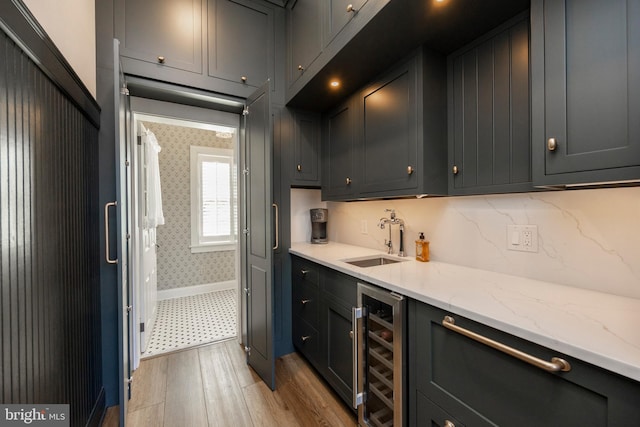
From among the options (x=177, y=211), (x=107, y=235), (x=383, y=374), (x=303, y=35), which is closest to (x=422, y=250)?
(x=383, y=374)

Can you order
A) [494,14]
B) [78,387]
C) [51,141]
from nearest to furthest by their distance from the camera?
[51,141]
[494,14]
[78,387]

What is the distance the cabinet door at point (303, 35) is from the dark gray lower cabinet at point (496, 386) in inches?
72.0

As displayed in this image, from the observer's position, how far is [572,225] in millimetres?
1186

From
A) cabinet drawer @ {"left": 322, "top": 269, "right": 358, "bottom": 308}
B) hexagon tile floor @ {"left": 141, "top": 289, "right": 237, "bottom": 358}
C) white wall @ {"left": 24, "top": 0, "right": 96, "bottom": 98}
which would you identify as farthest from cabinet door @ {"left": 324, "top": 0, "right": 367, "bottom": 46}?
hexagon tile floor @ {"left": 141, "top": 289, "right": 237, "bottom": 358}

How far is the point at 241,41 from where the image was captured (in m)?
2.23

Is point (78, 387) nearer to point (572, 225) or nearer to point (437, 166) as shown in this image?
point (437, 166)

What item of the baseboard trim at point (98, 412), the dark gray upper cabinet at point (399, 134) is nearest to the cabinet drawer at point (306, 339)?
the dark gray upper cabinet at point (399, 134)

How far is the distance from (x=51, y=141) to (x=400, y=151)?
1.74 meters

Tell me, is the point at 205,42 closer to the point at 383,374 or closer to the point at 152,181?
the point at 152,181

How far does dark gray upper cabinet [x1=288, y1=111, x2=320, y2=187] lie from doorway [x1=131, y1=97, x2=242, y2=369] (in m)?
0.55

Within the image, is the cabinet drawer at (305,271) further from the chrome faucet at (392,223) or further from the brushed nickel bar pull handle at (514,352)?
the brushed nickel bar pull handle at (514,352)

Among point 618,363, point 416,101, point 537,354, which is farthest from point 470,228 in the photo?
point 618,363

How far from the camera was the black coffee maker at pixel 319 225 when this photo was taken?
8.48 feet

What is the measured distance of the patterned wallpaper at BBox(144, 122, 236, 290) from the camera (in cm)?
374
